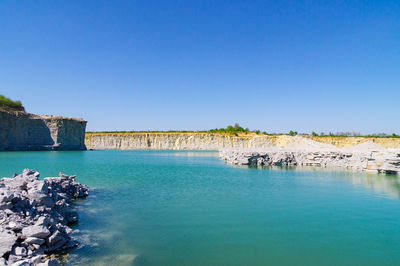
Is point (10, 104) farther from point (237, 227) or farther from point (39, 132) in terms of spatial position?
point (237, 227)

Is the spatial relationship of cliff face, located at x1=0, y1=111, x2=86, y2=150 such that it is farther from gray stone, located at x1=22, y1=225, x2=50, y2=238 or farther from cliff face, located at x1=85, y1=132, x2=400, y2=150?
gray stone, located at x1=22, y1=225, x2=50, y2=238

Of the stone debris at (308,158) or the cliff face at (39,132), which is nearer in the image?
the stone debris at (308,158)

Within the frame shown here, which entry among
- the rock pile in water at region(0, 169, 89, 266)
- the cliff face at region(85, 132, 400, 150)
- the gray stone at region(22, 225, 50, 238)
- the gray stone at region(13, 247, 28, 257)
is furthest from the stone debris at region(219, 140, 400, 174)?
the cliff face at region(85, 132, 400, 150)

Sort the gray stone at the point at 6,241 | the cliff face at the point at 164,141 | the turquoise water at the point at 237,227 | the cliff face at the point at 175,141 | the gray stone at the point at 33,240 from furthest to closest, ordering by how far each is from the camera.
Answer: the cliff face at the point at 164,141 < the cliff face at the point at 175,141 < the turquoise water at the point at 237,227 < the gray stone at the point at 33,240 < the gray stone at the point at 6,241

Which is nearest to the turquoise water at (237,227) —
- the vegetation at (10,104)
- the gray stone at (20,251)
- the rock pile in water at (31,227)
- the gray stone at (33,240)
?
the rock pile in water at (31,227)

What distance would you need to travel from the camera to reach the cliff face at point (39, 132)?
41156 mm

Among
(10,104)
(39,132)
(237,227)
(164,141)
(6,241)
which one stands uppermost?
(10,104)

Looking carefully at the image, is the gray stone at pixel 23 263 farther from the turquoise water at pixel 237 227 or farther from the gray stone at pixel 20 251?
the turquoise water at pixel 237 227

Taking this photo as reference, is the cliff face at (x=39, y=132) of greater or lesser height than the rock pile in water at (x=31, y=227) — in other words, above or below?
above

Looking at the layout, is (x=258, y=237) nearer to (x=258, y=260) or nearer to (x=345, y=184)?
(x=258, y=260)

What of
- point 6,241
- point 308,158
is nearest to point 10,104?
point 308,158

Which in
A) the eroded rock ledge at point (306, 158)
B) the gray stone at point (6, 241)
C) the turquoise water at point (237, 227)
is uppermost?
the eroded rock ledge at point (306, 158)

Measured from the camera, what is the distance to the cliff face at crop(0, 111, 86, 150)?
41.2 metres

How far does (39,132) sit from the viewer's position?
45.9 meters
